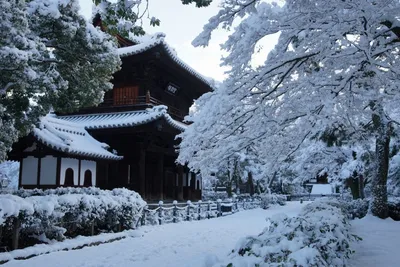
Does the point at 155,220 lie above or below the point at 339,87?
below

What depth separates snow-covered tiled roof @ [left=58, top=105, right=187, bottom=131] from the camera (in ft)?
57.8

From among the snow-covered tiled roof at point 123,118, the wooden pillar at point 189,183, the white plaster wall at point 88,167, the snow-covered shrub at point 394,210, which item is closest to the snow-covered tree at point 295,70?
the snow-covered shrub at point 394,210

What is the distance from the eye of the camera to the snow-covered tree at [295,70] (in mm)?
6289

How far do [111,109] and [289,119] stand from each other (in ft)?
44.4

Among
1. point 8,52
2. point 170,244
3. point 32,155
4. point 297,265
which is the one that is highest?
point 8,52

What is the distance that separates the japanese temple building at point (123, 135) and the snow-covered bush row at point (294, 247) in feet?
39.8

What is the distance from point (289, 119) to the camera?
8820 mm

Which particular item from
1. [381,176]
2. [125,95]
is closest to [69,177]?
[125,95]

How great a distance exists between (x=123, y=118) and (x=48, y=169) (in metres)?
4.56

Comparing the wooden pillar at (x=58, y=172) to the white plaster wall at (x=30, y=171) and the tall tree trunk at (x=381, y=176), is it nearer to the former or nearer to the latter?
the white plaster wall at (x=30, y=171)

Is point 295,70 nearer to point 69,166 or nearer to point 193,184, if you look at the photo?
point 69,166

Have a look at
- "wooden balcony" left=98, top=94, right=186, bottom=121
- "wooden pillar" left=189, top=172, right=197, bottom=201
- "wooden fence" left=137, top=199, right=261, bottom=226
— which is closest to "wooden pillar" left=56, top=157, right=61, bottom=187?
"wooden fence" left=137, top=199, right=261, bottom=226

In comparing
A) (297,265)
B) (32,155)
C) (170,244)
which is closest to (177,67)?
(32,155)

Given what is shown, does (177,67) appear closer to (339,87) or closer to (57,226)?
(57,226)
